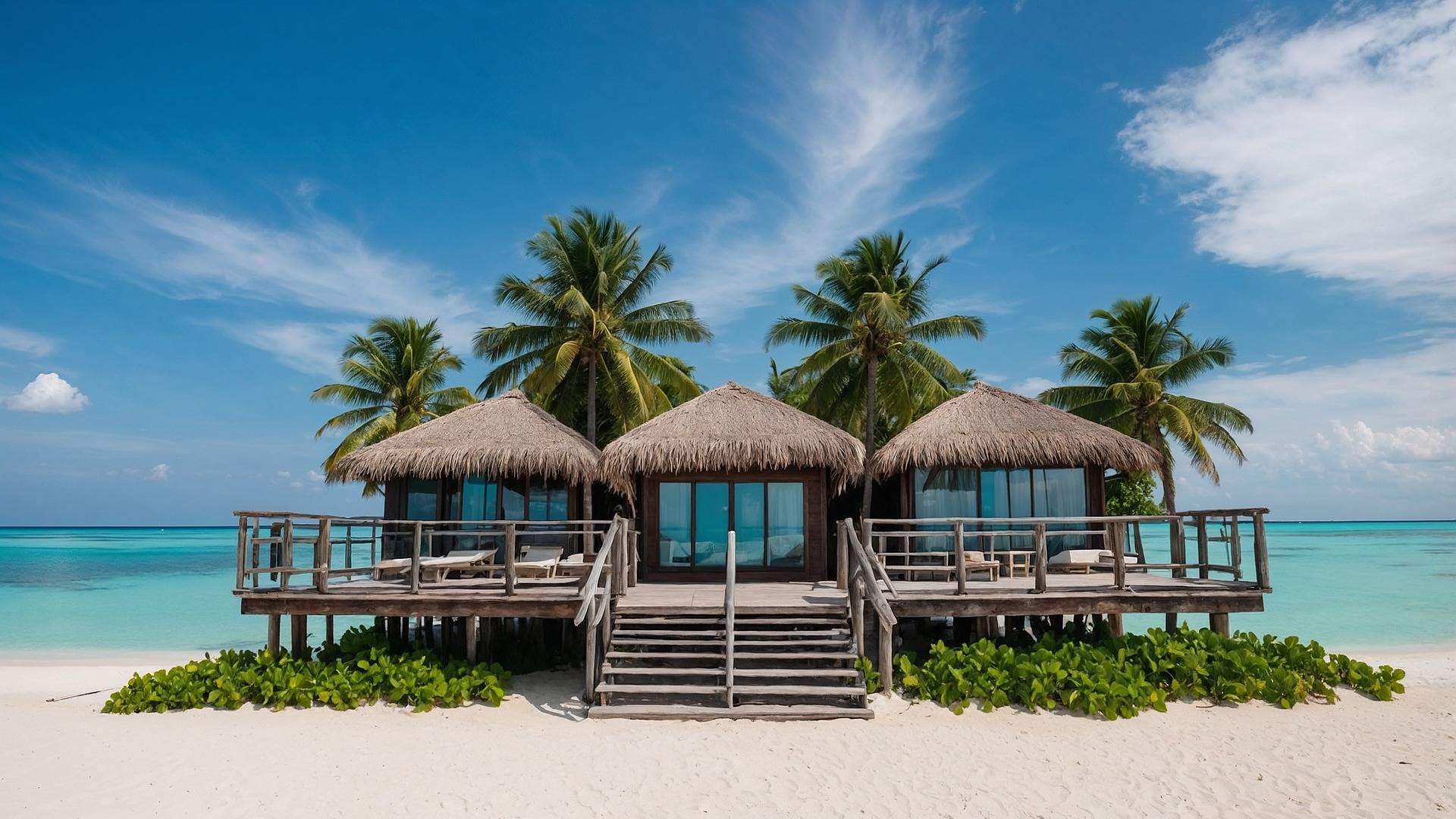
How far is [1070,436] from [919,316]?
664cm

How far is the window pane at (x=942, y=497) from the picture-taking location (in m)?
15.0

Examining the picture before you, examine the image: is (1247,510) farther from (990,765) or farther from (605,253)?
(605,253)

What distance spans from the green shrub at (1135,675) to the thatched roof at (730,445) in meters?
3.89

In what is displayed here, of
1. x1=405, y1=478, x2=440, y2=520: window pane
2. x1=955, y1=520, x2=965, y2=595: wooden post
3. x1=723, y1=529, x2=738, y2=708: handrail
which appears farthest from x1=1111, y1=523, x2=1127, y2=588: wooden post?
x1=405, y1=478, x2=440, y2=520: window pane

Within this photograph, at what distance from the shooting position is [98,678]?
16.5 m

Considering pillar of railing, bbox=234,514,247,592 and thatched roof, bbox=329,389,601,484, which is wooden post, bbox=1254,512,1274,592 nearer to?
thatched roof, bbox=329,389,601,484

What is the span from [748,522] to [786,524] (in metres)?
0.61

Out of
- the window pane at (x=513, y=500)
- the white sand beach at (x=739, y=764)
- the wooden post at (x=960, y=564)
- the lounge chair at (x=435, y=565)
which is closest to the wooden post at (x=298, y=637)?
the lounge chair at (x=435, y=565)

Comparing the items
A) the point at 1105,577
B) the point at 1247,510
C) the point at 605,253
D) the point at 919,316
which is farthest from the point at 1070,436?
the point at 605,253

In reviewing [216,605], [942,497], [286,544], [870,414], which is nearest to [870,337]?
[870,414]

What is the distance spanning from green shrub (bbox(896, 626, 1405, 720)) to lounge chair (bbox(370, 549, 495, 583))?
5971mm

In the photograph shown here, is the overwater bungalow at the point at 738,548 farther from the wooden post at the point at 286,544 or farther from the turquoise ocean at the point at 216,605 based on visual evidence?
the turquoise ocean at the point at 216,605

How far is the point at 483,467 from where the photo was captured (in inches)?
550

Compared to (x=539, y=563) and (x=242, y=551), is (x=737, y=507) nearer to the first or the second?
(x=539, y=563)
